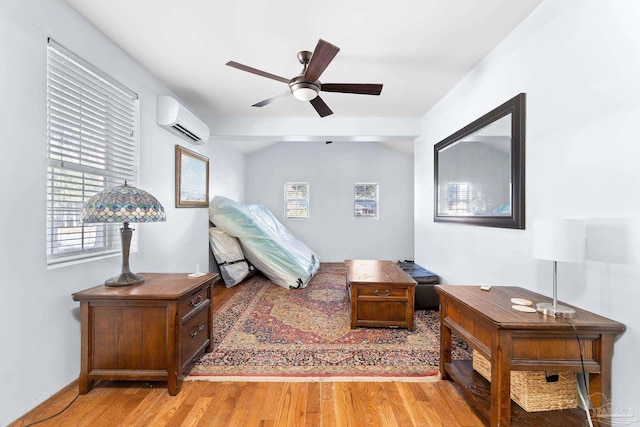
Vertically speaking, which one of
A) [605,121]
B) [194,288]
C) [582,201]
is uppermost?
[605,121]

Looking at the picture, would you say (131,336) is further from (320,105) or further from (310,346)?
(320,105)

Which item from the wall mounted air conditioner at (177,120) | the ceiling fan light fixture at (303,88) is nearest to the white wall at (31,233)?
the wall mounted air conditioner at (177,120)

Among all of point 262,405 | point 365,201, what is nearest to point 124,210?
point 262,405

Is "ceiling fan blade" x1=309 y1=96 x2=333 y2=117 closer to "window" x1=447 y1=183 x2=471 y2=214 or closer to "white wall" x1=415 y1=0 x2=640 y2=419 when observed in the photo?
"white wall" x1=415 y1=0 x2=640 y2=419

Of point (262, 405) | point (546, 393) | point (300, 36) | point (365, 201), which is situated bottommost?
point (262, 405)

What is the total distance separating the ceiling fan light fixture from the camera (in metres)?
2.23

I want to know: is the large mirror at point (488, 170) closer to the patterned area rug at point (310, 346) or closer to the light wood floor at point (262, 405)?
the patterned area rug at point (310, 346)

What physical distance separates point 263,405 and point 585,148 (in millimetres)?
2369

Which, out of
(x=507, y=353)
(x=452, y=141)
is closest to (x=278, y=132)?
(x=452, y=141)

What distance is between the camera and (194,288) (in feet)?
6.36

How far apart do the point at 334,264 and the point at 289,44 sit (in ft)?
15.7

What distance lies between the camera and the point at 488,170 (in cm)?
242

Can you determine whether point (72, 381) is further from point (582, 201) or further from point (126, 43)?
point (582, 201)

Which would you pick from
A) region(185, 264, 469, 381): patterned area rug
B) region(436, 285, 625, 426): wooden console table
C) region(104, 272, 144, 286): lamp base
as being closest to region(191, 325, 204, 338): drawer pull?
region(185, 264, 469, 381): patterned area rug
